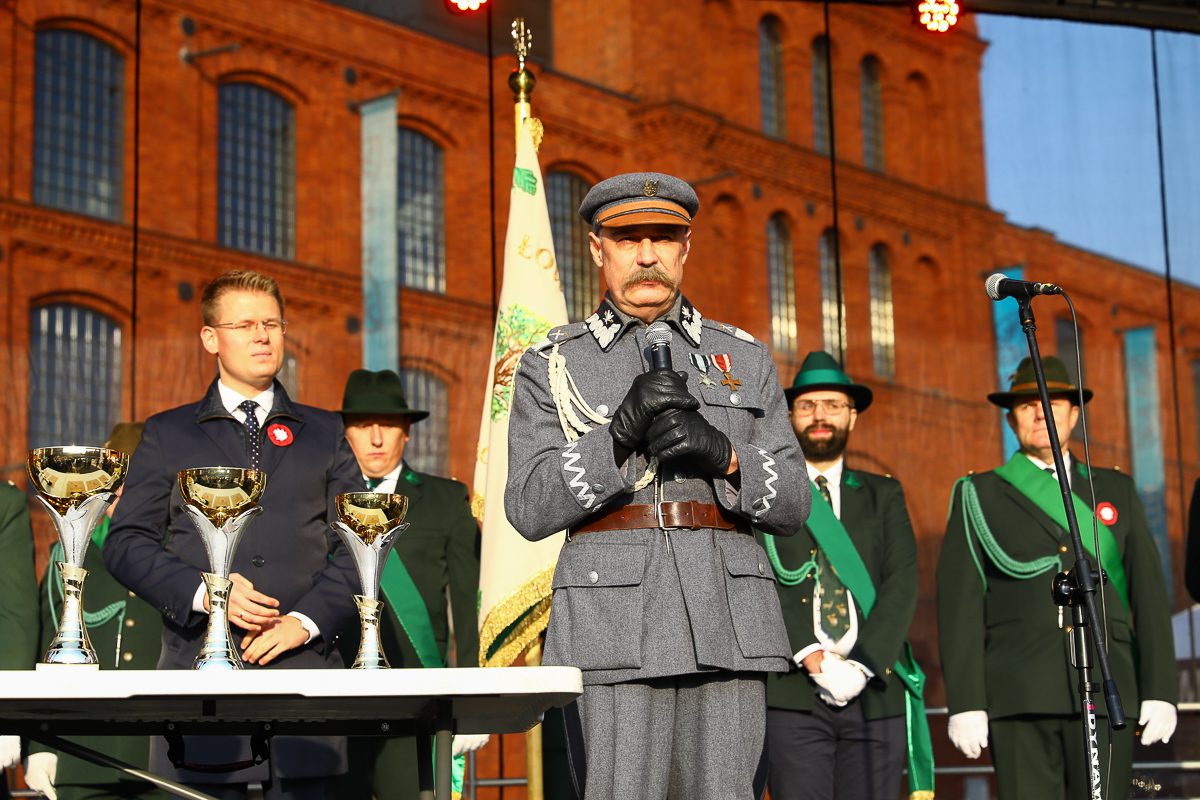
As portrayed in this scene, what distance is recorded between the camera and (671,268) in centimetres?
261

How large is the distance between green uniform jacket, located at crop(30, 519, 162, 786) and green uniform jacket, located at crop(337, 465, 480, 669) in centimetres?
82

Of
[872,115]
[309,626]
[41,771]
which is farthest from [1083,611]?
[872,115]

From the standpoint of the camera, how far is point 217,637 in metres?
2.31

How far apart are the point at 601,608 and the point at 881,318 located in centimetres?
608

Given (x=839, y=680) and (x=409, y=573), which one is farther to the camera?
(x=409, y=573)

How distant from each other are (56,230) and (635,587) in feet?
23.7

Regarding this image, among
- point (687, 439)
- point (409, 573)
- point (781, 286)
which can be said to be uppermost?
point (781, 286)

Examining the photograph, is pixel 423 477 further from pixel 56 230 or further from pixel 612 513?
pixel 56 230

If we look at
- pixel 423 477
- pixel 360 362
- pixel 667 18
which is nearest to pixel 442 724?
pixel 423 477

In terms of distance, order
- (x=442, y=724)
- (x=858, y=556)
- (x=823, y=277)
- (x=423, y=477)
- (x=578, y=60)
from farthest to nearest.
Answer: (x=823, y=277)
(x=578, y=60)
(x=423, y=477)
(x=858, y=556)
(x=442, y=724)

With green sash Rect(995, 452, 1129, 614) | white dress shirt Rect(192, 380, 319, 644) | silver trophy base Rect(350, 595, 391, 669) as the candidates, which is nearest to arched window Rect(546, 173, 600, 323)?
green sash Rect(995, 452, 1129, 614)

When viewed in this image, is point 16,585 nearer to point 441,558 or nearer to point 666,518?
point 441,558

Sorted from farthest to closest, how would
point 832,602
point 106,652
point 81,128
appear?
point 81,128
point 106,652
point 832,602

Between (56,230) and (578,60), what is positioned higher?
(578,60)
